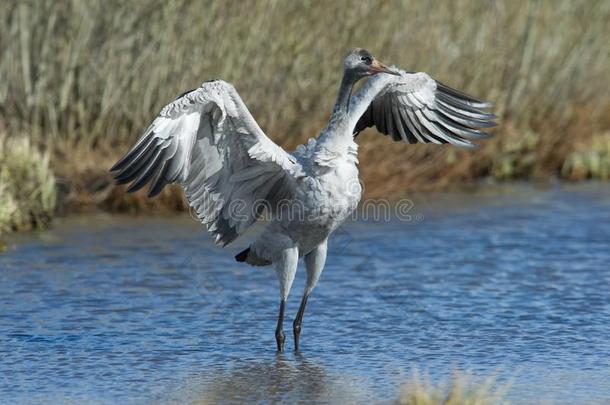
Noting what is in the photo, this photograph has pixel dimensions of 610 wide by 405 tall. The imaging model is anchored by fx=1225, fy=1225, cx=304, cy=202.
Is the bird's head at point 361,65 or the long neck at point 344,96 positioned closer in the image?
the long neck at point 344,96

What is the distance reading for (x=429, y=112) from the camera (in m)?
8.88

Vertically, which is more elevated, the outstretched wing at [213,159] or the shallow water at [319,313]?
the outstretched wing at [213,159]

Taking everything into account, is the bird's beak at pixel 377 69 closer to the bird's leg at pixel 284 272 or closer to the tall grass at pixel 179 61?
the bird's leg at pixel 284 272

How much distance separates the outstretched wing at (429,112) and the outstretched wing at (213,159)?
1.19 m

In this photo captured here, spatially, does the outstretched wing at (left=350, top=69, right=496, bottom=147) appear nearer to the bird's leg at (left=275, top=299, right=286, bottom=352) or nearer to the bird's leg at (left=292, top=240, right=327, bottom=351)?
the bird's leg at (left=292, top=240, right=327, bottom=351)

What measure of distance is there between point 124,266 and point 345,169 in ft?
11.8

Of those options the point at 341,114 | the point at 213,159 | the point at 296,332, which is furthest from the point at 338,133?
the point at 296,332

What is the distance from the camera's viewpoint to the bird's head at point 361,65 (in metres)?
7.94

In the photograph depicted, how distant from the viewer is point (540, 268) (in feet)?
34.9

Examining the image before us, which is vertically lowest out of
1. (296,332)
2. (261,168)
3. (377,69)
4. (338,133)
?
(296,332)

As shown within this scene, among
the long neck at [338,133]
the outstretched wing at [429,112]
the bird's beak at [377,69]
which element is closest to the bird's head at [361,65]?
the bird's beak at [377,69]

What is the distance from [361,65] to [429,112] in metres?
1.11

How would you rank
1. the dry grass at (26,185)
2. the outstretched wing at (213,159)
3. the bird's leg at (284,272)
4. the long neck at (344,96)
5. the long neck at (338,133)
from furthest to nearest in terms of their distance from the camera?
1. the dry grass at (26,185)
2. the bird's leg at (284,272)
3. the long neck at (344,96)
4. the long neck at (338,133)
5. the outstretched wing at (213,159)

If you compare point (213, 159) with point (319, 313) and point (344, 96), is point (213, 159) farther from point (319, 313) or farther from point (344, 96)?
point (319, 313)
